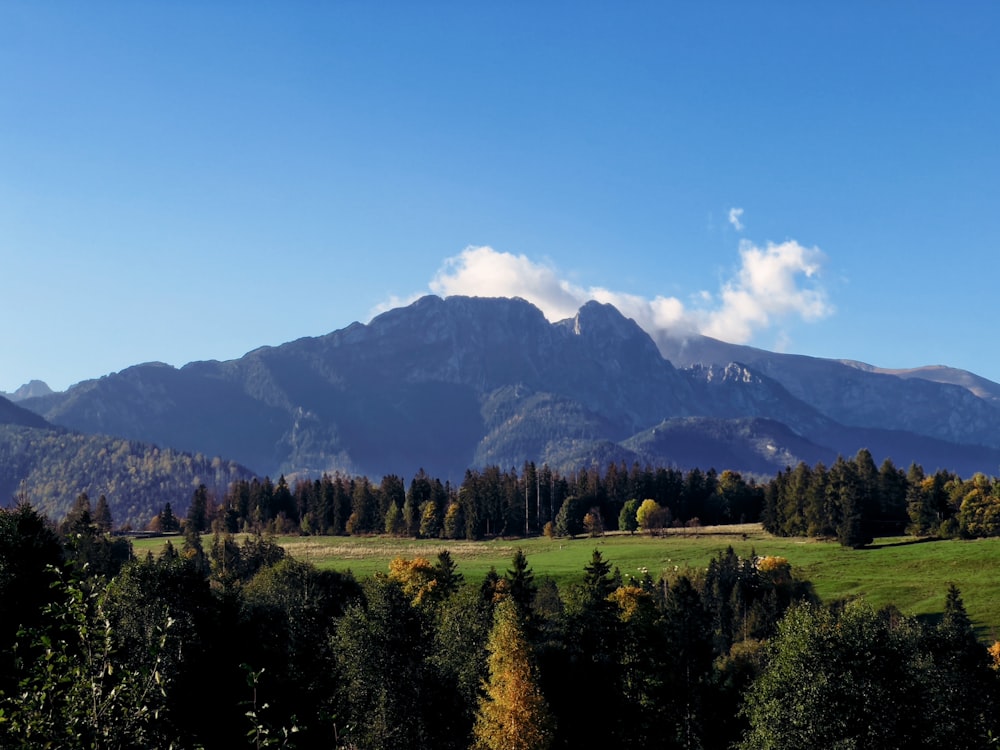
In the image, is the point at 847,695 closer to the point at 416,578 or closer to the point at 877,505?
the point at 416,578

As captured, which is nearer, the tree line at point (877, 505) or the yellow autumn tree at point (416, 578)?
the yellow autumn tree at point (416, 578)

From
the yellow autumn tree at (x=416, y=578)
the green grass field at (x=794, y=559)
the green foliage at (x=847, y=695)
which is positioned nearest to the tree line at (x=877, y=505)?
the green grass field at (x=794, y=559)

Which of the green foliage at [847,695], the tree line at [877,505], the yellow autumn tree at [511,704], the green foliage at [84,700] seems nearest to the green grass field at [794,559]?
the tree line at [877,505]

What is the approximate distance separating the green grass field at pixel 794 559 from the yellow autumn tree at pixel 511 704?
71.1 meters

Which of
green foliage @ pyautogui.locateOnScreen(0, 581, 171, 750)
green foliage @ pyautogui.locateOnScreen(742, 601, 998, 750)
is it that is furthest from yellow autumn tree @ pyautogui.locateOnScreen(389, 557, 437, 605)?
green foliage @ pyautogui.locateOnScreen(0, 581, 171, 750)

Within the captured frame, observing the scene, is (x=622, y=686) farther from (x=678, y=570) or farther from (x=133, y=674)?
(x=678, y=570)

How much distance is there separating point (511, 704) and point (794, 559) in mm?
101664

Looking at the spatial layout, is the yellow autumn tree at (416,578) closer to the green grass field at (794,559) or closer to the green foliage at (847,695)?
the green grass field at (794,559)

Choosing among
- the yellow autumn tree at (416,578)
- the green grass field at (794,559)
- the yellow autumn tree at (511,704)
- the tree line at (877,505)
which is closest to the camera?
the yellow autumn tree at (511,704)

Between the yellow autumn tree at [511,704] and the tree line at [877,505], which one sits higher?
the tree line at [877,505]

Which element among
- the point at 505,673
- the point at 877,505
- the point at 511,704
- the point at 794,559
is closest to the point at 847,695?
the point at 511,704

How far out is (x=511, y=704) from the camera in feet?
189

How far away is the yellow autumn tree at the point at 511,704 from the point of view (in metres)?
56.8

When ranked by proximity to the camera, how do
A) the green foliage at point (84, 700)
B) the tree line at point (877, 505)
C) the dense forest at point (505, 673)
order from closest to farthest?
the green foliage at point (84, 700)
the dense forest at point (505, 673)
the tree line at point (877, 505)
